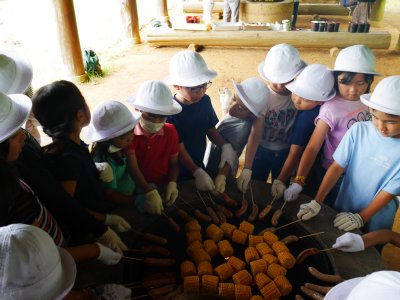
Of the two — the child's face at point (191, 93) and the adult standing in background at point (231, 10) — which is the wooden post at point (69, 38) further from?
the adult standing in background at point (231, 10)

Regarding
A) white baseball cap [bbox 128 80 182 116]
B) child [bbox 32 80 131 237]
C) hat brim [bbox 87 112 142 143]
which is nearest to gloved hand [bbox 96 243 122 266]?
child [bbox 32 80 131 237]

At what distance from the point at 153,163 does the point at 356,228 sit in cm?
180

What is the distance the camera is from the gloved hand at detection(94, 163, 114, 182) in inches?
99.7

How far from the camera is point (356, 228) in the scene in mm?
2467

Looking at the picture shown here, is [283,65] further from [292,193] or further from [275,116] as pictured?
[292,193]

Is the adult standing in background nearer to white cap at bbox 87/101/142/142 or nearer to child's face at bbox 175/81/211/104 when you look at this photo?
child's face at bbox 175/81/211/104

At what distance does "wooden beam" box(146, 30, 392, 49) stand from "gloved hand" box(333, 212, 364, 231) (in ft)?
29.9

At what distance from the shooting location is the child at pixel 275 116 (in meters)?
3.15

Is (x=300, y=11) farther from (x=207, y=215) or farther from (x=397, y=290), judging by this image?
(x=397, y=290)

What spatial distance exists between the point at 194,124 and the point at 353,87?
1522 millimetres

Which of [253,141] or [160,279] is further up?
[253,141]

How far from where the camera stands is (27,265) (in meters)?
1.32

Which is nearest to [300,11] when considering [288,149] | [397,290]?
[288,149]

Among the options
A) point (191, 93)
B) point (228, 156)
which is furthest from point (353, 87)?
point (191, 93)
